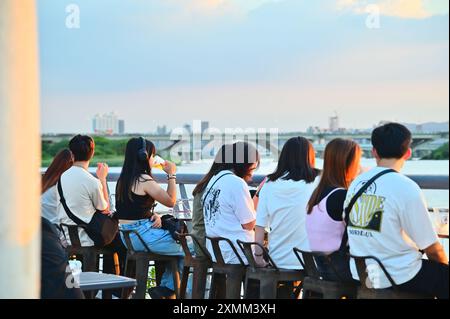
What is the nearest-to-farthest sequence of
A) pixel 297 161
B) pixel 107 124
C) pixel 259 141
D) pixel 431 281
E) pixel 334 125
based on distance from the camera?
pixel 431 281
pixel 297 161
pixel 259 141
pixel 334 125
pixel 107 124

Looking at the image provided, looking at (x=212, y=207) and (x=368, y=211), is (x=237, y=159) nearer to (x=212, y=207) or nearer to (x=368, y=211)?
(x=212, y=207)

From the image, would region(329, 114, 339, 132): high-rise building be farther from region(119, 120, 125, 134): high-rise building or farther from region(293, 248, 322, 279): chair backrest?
region(293, 248, 322, 279): chair backrest

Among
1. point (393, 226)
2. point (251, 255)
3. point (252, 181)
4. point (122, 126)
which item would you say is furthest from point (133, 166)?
point (122, 126)

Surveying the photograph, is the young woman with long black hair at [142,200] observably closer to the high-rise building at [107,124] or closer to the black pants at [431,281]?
the black pants at [431,281]

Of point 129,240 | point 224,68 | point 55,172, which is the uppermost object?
point 224,68

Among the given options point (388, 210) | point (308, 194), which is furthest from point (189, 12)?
point (388, 210)

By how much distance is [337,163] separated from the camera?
4309 mm

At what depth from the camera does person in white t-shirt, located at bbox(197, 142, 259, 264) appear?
498 centimetres

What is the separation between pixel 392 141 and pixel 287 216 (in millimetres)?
1038

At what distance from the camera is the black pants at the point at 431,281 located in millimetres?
3645

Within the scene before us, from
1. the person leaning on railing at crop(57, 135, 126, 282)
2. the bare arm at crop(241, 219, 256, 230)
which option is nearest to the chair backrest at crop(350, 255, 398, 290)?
the bare arm at crop(241, 219, 256, 230)

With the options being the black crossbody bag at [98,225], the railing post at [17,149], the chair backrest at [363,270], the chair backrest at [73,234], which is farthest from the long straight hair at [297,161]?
the railing post at [17,149]

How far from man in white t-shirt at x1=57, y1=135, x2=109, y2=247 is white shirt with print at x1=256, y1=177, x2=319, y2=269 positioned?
176cm

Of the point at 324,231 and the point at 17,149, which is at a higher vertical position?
the point at 17,149
